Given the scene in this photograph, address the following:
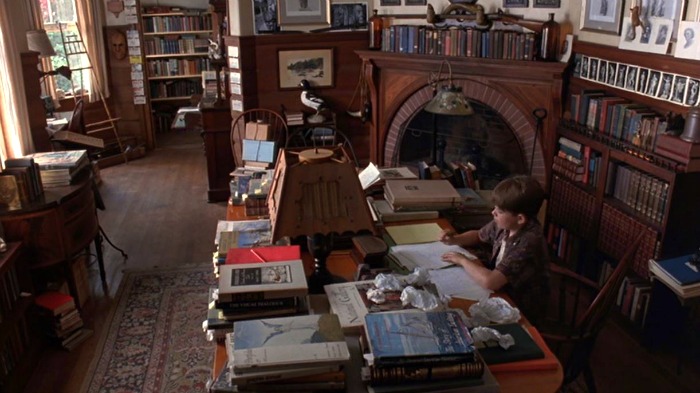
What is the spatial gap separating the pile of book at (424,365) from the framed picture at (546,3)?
3.07 meters

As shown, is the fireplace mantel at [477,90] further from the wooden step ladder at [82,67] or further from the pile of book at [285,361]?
the wooden step ladder at [82,67]

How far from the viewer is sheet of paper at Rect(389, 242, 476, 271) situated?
7.41 feet

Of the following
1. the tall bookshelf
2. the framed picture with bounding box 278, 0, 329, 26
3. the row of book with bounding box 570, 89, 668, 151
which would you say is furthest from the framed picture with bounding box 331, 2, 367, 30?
the tall bookshelf

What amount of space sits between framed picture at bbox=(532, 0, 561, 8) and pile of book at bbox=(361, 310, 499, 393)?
3073 mm

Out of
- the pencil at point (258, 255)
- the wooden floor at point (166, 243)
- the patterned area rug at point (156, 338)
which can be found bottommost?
the patterned area rug at point (156, 338)

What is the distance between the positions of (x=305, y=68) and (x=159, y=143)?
360 centimetres

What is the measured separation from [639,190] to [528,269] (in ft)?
4.49

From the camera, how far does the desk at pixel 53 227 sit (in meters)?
3.22

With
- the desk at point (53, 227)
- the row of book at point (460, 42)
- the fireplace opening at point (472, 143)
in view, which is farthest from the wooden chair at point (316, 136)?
the desk at point (53, 227)

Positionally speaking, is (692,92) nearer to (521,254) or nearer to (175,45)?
(521,254)

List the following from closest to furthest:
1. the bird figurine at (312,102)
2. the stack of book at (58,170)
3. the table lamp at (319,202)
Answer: the table lamp at (319,202)
the stack of book at (58,170)
the bird figurine at (312,102)

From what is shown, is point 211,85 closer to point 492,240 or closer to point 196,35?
point 196,35

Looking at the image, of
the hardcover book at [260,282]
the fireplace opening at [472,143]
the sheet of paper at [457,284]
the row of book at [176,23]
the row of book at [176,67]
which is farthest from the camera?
the row of book at [176,67]

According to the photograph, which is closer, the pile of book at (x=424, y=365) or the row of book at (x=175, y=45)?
the pile of book at (x=424, y=365)
